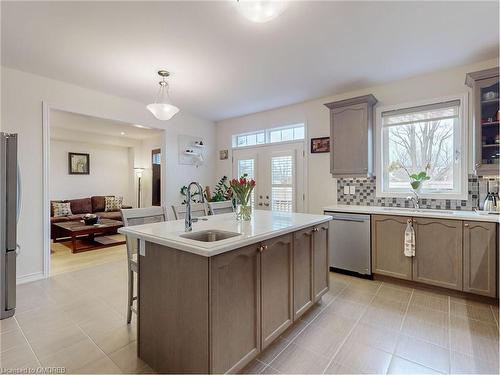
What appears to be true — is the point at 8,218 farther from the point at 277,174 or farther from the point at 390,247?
the point at 390,247

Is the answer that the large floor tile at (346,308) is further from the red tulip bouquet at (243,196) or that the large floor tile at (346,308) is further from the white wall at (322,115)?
the white wall at (322,115)

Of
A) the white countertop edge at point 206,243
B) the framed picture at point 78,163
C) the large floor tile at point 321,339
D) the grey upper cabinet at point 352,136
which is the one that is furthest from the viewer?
the framed picture at point 78,163

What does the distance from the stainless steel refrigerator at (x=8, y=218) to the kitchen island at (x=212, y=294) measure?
1401 millimetres

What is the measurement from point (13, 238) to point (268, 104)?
379 cm

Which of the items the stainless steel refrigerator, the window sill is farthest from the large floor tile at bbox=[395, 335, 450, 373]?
the stainless steel refrigerator

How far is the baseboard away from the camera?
9.96 feet

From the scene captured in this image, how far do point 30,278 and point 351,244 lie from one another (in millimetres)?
4076

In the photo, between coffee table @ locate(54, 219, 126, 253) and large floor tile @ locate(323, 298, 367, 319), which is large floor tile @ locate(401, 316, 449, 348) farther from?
coffee table @ locate(54, 219, 126, 253)

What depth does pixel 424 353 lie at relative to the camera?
5.83 feet

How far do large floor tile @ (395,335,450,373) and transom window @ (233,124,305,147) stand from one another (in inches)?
125

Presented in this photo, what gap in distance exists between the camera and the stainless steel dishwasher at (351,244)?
3.12m

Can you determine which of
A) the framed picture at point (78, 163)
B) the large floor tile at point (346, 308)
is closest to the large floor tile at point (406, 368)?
the large floor tile at point (346, 308)

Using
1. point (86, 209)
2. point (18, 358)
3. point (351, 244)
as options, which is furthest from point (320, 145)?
point (86, 209)

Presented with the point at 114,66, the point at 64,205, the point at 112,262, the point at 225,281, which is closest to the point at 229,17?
the point at 114,66
